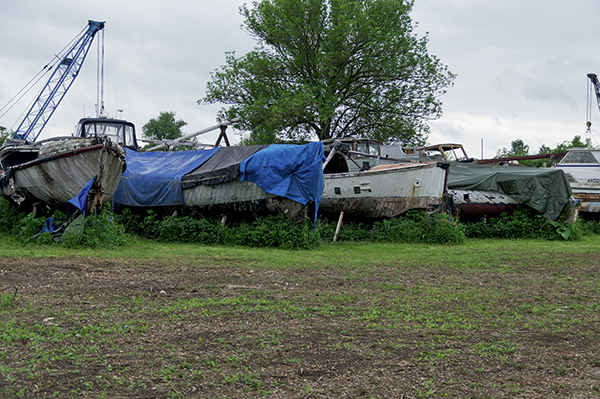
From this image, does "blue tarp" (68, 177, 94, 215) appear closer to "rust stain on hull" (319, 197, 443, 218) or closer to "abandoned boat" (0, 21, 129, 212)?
"abandoned boat" (0, 21, 129, 212)

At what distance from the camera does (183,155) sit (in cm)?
1347

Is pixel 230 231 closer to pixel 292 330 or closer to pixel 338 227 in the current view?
pixel 338 227

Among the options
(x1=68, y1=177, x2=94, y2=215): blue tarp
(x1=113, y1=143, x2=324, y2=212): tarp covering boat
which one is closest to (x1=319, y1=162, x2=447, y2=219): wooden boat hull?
(x1=113, y1=143, x2=324, y2=212): tarp covering boat

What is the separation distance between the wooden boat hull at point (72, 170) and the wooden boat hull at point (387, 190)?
559 centimetres

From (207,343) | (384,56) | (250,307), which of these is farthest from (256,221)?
(384,56)

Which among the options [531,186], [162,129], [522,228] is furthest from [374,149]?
[162,129]

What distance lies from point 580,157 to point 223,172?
12566 millimetres

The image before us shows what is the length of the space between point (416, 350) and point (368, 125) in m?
22.5

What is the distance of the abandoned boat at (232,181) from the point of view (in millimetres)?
10734

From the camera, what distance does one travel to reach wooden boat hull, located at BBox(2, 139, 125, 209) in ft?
32.5

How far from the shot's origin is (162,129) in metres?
58.8

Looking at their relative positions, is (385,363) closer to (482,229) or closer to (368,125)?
(482,229)

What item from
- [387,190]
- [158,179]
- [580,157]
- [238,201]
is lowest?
[238,201]

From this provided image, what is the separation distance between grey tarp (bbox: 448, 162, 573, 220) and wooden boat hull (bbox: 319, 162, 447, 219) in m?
2.63
